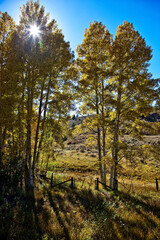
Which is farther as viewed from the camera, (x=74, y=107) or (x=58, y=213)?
(x=74, y=107)

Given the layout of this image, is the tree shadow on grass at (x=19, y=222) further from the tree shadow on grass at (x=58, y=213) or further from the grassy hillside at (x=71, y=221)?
the tree shadow on grass at (x=58, y=213)

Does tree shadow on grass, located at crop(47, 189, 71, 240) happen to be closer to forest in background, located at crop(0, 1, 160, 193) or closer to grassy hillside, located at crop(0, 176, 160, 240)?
grassy hillside, located at crop(0, 176, 160, 240)

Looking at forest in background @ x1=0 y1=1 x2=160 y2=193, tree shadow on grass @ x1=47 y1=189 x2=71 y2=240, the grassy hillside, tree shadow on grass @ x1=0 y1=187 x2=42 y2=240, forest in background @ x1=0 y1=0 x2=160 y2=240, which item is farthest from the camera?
forest in background @ x1=0 y1=1 x2=160 y2=193

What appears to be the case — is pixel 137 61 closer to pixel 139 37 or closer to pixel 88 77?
pixel 139 37

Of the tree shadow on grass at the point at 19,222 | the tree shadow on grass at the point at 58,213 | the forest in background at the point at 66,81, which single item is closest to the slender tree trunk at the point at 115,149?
the forest in background at the point at 66,81

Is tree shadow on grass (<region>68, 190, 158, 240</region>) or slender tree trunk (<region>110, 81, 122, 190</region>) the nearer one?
tree shadow on grass (<region>68, 190, 158, 240</region>)

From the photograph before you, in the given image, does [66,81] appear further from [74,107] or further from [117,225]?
[117,225]

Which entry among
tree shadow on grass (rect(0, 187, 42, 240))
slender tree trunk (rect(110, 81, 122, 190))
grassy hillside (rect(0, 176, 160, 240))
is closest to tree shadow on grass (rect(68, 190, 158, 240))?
grassy hillside (rect(0, 176, 160, 240))

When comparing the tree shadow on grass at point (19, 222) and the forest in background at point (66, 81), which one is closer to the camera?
the tree shadow on grass at point (19, 222)

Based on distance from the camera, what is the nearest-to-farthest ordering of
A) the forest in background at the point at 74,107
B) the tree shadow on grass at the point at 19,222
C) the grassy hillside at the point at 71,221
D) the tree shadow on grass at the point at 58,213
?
the tree shadow on grass at the point at 19,222 < the grassy hillside at the point at 71,221 < the tree shadow on grass at the point at 58,213 < the forest in background at the point at 74,107

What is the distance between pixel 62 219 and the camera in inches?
203

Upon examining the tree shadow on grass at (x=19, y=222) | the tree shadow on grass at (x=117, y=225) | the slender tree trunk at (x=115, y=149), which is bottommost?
the tree shadow on grass at (x=117, y=225)

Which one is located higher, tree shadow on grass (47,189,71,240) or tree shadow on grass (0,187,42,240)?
tree shadow on grass (0,187,42,240)

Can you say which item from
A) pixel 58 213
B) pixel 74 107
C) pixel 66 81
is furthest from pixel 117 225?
pixel 66 81
